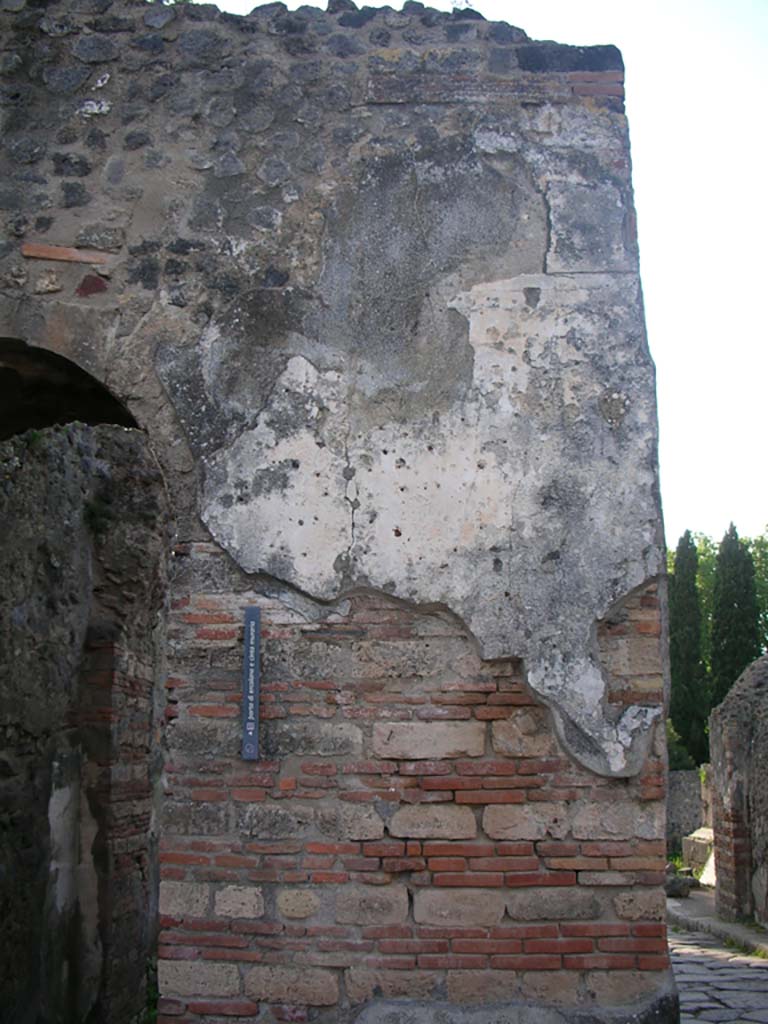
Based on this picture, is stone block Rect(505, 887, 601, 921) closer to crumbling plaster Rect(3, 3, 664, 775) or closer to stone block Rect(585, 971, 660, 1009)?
stone block Rect(585, 971, 660, 1009)

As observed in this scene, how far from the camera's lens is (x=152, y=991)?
20.3 ft

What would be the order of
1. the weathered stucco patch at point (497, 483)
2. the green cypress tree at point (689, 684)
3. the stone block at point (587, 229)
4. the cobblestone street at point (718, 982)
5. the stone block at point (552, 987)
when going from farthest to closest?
1. the green cypress tree at point (689, 684)
2. the cobblestone street at point (718, 982)
3. the stone block at point (587, 229)
4. the weathered stucco patch at point (497, 483)
5. the stone block at point (552, 987)

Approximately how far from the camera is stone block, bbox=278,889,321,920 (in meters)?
3.80

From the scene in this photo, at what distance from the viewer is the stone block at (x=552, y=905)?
378 centimetres

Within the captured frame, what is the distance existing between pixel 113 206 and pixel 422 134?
1.30 meters

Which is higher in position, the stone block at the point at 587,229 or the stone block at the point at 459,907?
the stone block at the point at 587,229

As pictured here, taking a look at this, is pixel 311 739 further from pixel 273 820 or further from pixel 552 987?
pixel 552 987

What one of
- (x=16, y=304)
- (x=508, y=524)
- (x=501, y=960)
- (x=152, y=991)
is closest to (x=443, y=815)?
(x=501, y=960)

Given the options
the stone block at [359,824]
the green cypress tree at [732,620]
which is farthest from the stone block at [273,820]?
the green cypress tree at [732,620]

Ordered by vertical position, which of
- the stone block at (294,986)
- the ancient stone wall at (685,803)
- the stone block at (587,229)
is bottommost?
the ancient stone wall at (685,803)

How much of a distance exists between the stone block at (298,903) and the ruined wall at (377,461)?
0.01 metres

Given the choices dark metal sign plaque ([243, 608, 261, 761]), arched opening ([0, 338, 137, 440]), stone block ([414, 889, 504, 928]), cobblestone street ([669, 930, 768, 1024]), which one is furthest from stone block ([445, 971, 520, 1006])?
arched opening ([0, 338, 137, 440])

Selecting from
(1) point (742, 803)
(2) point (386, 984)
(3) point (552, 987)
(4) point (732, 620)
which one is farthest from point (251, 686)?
(4) point (732, 620)

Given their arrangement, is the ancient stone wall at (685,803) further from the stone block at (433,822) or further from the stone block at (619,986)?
the stone block at (433,822)
